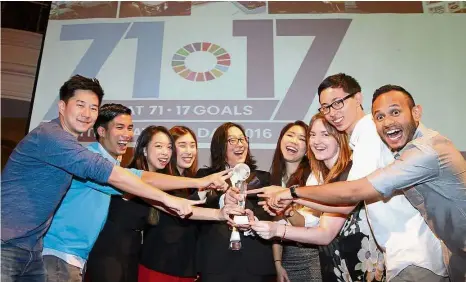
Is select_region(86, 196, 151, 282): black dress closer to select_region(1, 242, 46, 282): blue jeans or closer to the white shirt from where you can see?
select_region(1, 242, 46, 282): blue jeans

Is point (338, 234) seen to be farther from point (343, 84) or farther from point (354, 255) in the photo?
point (343, 84)

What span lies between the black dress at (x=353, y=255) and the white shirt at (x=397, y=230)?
0.25m

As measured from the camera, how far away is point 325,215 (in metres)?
2.73

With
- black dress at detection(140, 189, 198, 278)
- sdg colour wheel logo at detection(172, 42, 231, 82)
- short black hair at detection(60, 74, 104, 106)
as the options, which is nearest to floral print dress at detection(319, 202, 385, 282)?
black dress at detection(140, 189, 198, 278)

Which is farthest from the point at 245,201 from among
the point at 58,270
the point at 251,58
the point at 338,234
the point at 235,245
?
the point at 251,58

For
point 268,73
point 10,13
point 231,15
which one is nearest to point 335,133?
point 268,73

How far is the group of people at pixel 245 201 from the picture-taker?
2.18m

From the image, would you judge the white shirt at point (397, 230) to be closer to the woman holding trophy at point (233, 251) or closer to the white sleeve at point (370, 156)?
the white sleeve at point (370, 156)

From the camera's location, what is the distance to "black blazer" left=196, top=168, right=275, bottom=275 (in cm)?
304

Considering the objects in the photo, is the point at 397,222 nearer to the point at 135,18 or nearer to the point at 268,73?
the point at 268,73

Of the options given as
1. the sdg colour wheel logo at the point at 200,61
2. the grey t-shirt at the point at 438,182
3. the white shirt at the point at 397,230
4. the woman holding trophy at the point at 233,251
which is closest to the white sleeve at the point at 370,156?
the white shirt at the point at 397,230

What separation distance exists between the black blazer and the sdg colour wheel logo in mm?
1674

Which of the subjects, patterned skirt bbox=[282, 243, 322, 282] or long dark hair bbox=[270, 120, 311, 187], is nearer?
patterned skirt bbox=[282, 243, 322, 282]

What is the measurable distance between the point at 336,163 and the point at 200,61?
7.00 feet
